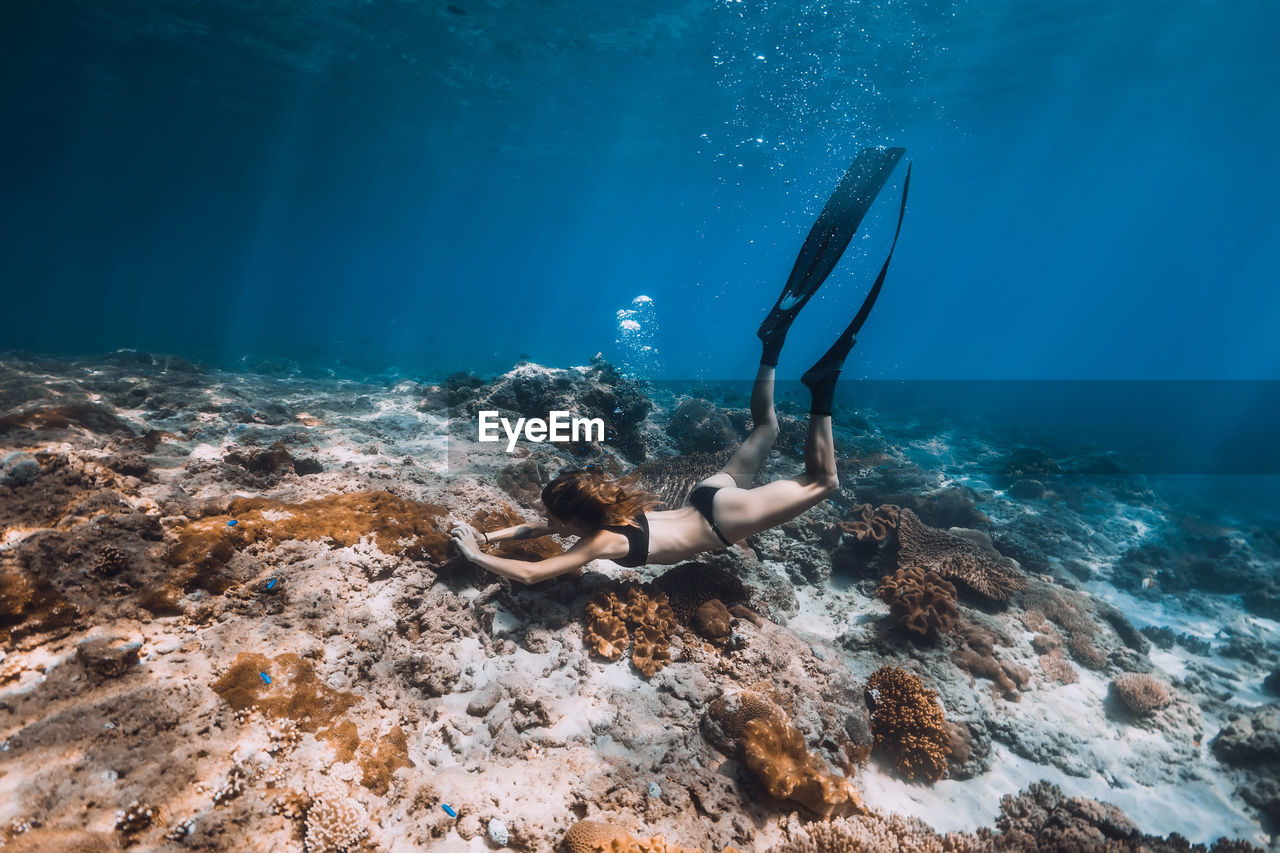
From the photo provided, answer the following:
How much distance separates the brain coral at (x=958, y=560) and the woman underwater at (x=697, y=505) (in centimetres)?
391

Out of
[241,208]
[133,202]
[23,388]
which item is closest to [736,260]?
[241,208]

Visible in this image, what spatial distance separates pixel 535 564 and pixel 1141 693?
24.1ft

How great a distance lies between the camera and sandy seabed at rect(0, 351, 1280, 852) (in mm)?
2559

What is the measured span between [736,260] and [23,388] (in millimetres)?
148079

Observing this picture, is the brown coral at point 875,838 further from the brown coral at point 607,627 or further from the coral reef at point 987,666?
the coral reef at point 987,666

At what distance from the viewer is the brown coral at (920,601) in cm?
571

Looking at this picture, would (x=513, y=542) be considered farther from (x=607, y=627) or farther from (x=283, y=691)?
(x=283, y=691)

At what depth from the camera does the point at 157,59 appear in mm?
25062

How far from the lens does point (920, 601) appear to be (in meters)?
5.91

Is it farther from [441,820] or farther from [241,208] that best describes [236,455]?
[241,208]

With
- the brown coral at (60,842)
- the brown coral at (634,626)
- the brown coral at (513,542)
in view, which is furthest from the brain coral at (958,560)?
the brown coral at (60,842)

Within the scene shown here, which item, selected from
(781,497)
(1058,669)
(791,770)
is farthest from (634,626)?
(1058,669)

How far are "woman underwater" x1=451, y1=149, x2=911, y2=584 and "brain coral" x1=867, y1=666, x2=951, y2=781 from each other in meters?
1.97

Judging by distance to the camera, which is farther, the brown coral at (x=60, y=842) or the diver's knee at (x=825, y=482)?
the diver's knee at (x=825, y=482)
